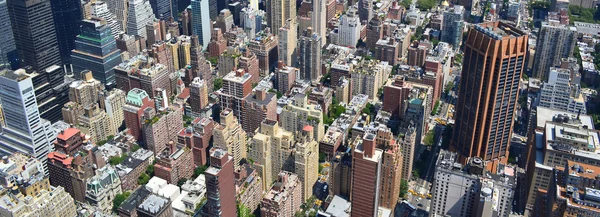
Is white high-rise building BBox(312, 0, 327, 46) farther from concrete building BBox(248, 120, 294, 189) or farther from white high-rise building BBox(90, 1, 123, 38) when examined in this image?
concrete building BBox(248, 120, 294, 189)

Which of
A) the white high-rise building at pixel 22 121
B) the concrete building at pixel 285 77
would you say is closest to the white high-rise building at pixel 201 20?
the concrete building at pixel 285 77

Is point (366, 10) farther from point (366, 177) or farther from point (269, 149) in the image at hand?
point (366, 177)

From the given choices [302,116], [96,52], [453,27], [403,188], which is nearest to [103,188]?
[302,116]

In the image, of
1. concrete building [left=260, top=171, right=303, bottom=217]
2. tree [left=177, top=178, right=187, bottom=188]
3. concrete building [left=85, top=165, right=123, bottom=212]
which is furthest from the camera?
tree [left=177, top=178, right=187, bottom=188]

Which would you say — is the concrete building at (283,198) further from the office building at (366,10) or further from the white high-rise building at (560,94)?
the office building at (366,10)

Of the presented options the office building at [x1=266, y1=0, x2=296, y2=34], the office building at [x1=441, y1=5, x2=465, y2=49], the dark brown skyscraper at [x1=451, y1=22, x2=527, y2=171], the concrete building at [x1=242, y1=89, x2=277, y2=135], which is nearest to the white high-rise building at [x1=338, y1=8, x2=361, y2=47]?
the office building at [x1=266, y1=0, x2=296, y2=34]

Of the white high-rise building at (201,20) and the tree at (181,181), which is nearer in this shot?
the tree at (181,181)

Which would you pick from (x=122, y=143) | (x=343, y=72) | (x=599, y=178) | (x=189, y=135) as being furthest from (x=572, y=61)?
(x=122, y=143)
